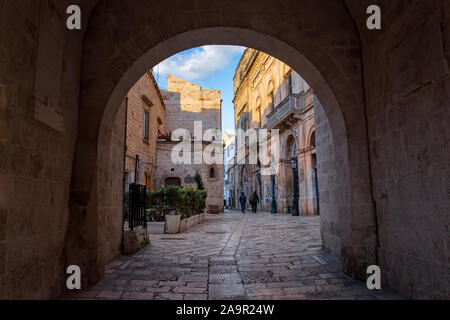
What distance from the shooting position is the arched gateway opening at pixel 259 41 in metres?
3.72

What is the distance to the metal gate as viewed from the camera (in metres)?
6.05

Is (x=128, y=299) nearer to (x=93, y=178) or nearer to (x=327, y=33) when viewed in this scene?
(x=93, y=178)

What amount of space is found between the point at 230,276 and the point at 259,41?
135 inches

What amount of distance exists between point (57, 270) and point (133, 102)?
12.7 meters

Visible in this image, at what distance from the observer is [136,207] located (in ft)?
20.7

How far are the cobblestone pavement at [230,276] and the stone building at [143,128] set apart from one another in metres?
8.08

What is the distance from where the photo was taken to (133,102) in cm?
1488

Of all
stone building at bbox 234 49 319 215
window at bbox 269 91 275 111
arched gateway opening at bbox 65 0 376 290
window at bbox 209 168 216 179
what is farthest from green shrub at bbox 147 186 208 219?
window at bbox 269 91 275 111

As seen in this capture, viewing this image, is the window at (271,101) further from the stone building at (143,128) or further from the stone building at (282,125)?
the stone building at (143,128)

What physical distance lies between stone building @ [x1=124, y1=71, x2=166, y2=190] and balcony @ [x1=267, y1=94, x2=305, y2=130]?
814 cm

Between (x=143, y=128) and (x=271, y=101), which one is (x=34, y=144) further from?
(x=271, y=101)

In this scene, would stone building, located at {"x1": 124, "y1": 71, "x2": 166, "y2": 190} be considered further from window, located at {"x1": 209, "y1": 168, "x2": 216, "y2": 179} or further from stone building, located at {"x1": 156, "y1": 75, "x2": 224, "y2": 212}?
window, located at {"x1": 209, "y1": 168, "x2": 216, "y2": 179}

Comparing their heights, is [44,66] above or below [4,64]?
above

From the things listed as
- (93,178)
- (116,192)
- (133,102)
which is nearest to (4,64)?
(93,178)
